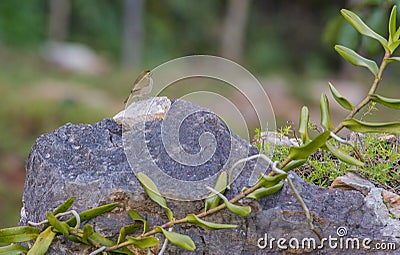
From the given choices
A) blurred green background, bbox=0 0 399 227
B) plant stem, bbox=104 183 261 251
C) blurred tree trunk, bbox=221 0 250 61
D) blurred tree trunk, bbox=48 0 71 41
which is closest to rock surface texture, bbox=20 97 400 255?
plant stem, bbox=104 183 261 251

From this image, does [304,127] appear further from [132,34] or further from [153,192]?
[132,34]

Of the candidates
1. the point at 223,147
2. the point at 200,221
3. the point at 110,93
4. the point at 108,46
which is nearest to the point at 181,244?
the point at 200,221

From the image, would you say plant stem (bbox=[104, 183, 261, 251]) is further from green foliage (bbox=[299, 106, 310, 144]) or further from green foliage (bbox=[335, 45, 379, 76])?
green foliage (bbox=[335, 45, 379, 76])

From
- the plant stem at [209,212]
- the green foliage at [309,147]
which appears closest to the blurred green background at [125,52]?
the plant stem at [209,212]

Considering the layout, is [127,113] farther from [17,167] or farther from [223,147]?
[17,167]

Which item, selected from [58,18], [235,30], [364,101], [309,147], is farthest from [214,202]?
[235,30]
